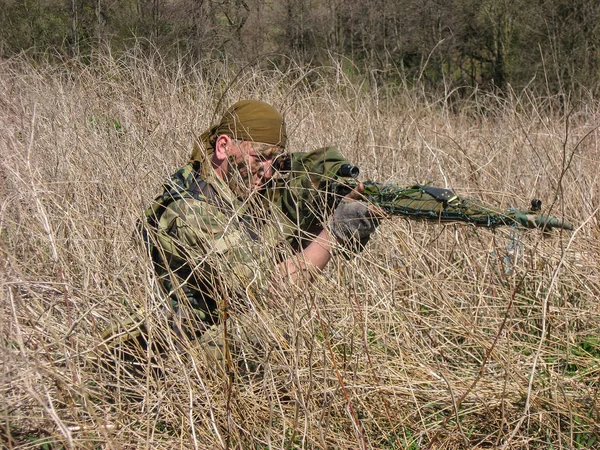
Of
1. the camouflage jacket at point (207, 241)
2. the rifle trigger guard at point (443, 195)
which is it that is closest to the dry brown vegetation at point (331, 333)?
the camouflage jacket at point (207, 241)

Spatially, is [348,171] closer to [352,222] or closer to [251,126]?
[352,222]

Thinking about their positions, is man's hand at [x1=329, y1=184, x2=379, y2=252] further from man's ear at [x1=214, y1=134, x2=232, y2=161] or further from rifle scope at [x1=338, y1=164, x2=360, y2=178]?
man's ear at [x1=214, y1=134, x2=232, y2=161]

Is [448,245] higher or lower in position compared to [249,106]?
lower

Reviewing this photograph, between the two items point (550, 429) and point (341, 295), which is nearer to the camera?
point (550, 429)

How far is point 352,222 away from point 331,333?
35 cm

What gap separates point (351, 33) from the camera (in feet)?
23.9

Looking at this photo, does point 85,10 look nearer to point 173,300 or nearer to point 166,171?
point 166,171

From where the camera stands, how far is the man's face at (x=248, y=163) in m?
2.10

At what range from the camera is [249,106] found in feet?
7.00

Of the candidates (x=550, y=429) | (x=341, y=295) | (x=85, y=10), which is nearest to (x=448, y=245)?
(x=341, y=295)

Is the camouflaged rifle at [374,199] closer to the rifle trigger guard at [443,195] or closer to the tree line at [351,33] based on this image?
the rifle trigger guard at [443,195]

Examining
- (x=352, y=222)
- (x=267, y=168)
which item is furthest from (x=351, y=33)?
(x=352, y=222)

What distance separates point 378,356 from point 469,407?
0.97 feet

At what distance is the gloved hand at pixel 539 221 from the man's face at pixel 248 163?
0.79 m
